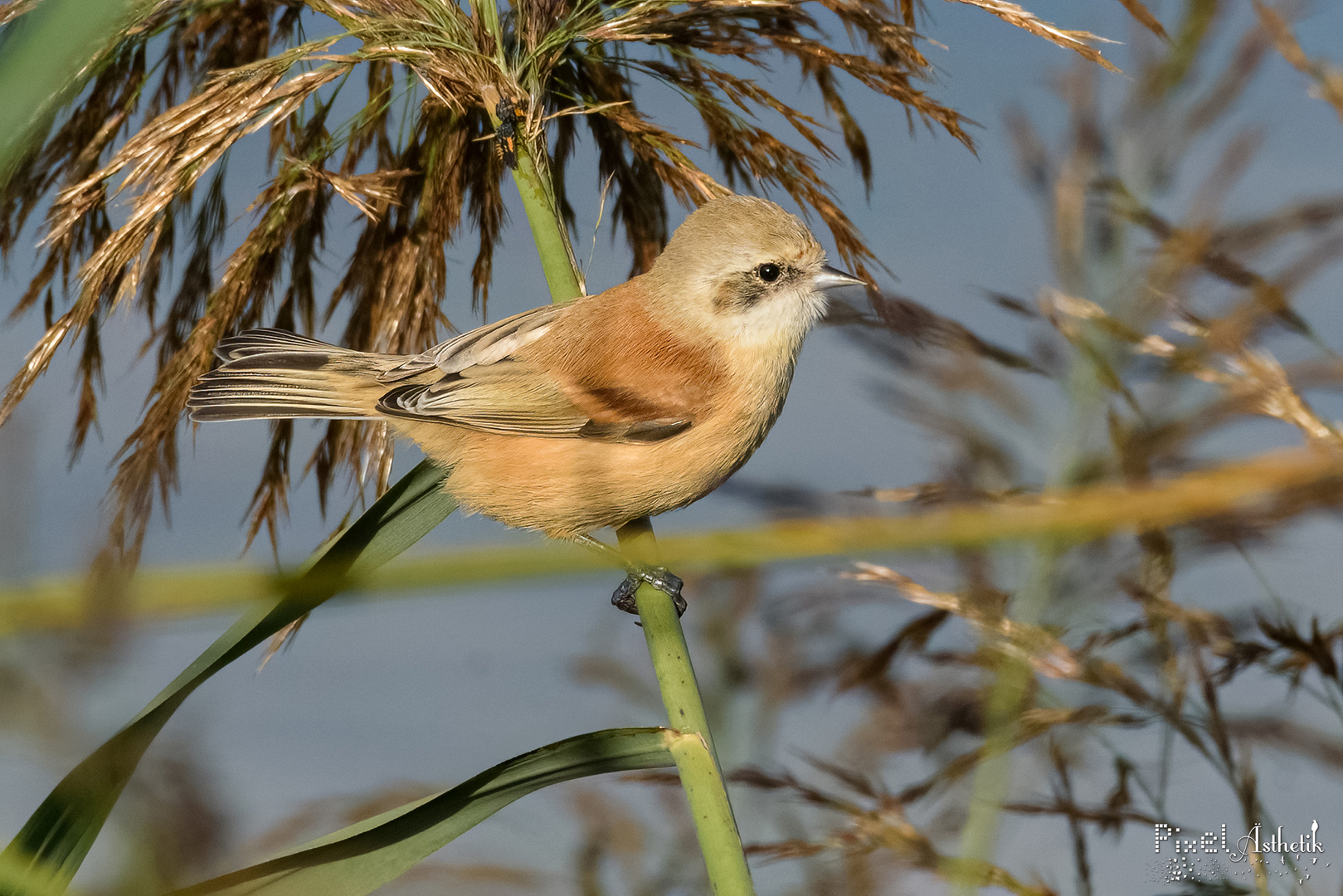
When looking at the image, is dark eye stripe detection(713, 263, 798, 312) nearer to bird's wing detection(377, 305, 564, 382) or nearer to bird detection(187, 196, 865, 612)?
bird detection(187, 196, 865, 612)

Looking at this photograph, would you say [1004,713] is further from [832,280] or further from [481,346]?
[481,346]

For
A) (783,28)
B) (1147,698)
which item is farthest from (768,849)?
(783,28)

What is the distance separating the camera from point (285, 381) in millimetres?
2164

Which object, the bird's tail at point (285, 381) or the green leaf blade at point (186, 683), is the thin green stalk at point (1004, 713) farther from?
the bird's tail at point (285, 381)

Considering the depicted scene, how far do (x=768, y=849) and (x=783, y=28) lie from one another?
5.58ft

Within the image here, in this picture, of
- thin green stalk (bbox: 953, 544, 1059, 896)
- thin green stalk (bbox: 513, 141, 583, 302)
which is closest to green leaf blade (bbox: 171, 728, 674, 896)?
thin green stalk (bbox: 953, 544, 1059, 896)

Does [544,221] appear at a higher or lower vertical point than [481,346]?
higher

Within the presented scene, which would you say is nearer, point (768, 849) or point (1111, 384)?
point (1111, 384)

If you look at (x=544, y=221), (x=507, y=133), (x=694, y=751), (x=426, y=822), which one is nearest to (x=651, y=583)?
(x=694, y=751)

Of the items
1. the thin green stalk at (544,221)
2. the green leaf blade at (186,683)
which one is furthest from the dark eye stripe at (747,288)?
the green leaf blade at (186,683)

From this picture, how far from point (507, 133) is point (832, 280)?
813 mm

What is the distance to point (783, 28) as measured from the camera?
2271 mm

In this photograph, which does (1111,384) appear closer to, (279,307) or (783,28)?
(783,28)

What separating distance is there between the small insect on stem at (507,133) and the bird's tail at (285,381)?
22.7 inches
